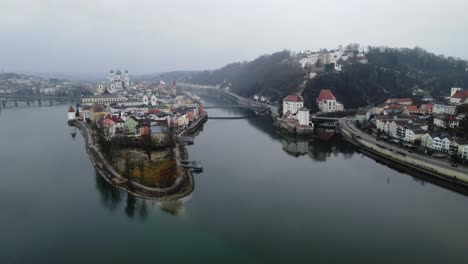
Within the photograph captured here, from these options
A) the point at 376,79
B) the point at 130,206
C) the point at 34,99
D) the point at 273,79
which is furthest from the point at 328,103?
the point at 34,99

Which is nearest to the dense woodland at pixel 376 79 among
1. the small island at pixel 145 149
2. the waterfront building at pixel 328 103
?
the waterfront building at pixel 328 103

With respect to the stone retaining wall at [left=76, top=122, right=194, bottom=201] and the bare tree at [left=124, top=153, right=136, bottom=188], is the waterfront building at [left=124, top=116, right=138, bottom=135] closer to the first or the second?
the stone retaining wall at [left=76, top=122, right=194, bottom=201]

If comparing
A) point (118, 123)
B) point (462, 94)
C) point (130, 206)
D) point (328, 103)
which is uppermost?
point (462, 94)

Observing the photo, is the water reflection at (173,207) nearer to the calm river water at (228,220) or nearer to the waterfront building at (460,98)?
the calm river water at (228,220)

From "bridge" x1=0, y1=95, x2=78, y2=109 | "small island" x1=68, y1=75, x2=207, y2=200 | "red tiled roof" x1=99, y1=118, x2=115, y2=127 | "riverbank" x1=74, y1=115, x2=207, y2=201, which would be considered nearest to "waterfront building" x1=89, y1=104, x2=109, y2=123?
"small island" x1=68, y1=75, x2=207, y2=200

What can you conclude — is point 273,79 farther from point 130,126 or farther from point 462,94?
point 130,126
